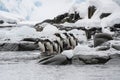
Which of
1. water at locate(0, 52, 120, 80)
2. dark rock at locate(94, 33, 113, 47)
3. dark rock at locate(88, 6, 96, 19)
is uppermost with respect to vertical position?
dark rock at locate(88, 6, 96, 19)

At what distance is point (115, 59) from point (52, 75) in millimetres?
3802

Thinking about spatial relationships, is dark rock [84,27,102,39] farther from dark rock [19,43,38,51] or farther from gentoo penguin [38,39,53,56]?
gentoo penguin [38,39,53,56]

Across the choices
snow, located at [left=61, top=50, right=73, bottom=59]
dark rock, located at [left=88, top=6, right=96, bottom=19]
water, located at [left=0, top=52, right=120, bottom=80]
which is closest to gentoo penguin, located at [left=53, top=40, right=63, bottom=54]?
snow, located at [left=61, top=50, right=73, bottom=59]

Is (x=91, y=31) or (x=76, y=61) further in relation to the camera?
(x=91, y=31)

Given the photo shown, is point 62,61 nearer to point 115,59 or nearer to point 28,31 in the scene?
point 115,59

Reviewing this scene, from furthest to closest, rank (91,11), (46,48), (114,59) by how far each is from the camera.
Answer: (91,11), (46,48), (114,59)

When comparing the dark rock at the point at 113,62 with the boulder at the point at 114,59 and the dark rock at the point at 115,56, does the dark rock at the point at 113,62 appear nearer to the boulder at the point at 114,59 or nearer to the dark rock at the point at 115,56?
the boulder at the point at 114,59

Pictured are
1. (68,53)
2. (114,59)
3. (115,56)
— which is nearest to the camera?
(114,59)

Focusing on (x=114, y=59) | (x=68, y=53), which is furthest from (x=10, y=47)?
(x=114, y=59)

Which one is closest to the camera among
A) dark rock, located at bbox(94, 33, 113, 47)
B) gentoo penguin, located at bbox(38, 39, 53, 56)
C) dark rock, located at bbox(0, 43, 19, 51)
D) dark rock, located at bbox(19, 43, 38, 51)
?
gentoo penguin, located at bbox(38, 39, 53, 56)

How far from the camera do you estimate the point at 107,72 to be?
1217 centimetres

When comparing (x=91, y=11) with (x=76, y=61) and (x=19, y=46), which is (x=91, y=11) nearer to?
(x=19, y=46)

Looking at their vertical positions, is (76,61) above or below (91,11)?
below

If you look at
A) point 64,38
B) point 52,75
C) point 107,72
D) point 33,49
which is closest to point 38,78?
point 52,75
